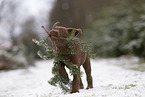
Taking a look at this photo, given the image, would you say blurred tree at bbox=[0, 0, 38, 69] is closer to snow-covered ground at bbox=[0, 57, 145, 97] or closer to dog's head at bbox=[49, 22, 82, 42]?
snow-covered ground at bbox=[0, 57, 145, 97]

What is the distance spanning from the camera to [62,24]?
3.96 meters

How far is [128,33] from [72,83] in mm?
10170

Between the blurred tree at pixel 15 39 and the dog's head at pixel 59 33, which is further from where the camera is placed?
the blurred tree at pixel 15 39

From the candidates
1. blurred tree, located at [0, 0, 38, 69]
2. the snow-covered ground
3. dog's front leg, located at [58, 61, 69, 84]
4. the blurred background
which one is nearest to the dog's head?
the blurred background

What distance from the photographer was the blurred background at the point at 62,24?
809 cm

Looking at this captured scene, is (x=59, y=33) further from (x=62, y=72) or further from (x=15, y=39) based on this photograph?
(x=15, y=39)

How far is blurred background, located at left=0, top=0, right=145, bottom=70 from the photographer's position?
26.6 feet

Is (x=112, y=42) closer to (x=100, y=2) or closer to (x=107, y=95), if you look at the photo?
(x=107, y=95)

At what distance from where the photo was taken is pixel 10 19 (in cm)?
1855

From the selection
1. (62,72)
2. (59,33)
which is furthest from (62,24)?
(62,72)

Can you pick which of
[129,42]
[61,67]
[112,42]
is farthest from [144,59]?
[61,67]

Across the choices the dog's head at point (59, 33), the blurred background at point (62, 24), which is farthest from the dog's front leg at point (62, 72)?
the blurred background at point (62, 24)

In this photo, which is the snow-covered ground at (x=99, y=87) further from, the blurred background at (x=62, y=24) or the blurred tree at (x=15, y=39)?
the blurred tree at (x=15, y=39)

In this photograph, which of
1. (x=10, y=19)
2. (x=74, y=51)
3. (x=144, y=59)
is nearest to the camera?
(x=74, y=51)
